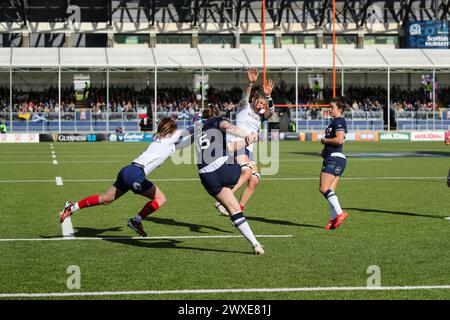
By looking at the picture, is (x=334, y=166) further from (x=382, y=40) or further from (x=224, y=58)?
(x=382, y=40)

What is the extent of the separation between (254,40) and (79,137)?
21760 millimetres

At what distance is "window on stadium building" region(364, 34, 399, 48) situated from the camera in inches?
2643

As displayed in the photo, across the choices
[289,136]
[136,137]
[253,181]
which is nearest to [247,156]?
[253,181]

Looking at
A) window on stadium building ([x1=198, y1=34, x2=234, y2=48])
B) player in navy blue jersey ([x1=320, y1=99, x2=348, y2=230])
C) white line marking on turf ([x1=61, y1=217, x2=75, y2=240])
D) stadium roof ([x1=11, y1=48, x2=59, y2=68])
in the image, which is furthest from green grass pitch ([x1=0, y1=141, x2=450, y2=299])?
window on stadium building ([x1=198, y1=34, x2=234, y2=48])

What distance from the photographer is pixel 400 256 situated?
31.2ft

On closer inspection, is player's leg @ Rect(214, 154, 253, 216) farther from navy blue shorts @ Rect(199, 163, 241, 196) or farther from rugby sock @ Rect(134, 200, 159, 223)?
navy blue shorts @ Rect(199, 163, 241, 196)

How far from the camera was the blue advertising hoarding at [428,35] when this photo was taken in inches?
2429

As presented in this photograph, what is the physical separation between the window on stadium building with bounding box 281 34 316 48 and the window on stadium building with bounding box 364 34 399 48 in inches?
180

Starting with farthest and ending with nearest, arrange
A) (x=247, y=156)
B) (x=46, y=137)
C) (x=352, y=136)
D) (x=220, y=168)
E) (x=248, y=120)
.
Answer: (x=352, y=136), (x=46, y=137), (x=247, y=156), (x=248, y=120), (x=220, y=168)

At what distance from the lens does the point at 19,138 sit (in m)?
48.0

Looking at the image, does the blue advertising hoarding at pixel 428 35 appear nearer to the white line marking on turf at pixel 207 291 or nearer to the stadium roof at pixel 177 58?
the stadium roof at pixel 177 58

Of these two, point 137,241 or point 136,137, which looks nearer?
point 137,241

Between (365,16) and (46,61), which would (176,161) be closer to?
(46,61)
